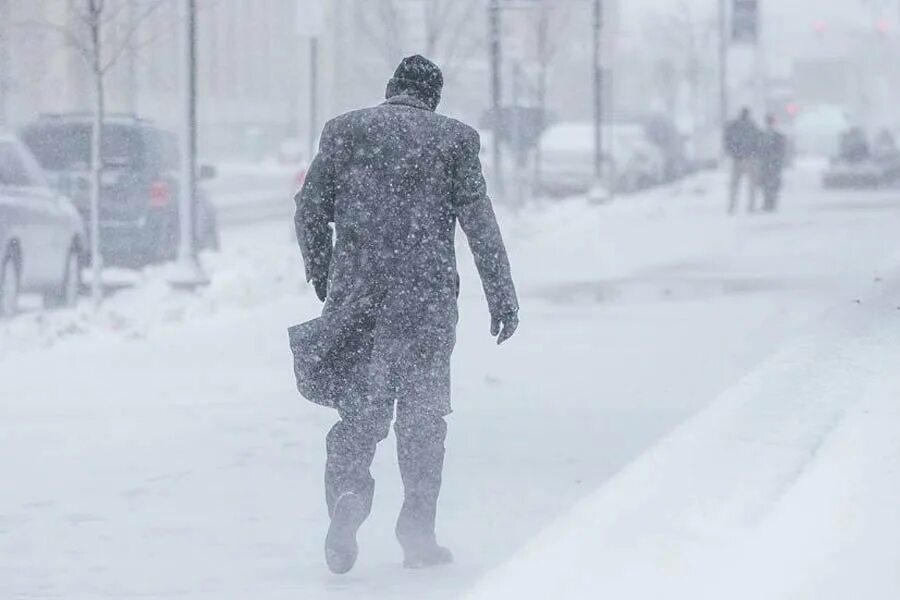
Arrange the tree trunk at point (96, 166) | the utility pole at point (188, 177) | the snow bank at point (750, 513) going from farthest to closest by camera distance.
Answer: the utility pole at point (188, 177) < the tree trunk at point (96, 166) < the snow bank at point (750, 513)

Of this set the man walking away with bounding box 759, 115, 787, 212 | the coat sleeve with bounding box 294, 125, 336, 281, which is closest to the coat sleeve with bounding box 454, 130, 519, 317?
the coat sleeve with bounding box 294, 125, 336, 281

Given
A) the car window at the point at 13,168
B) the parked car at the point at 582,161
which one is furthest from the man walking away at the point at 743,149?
the car window at the point at 13,168

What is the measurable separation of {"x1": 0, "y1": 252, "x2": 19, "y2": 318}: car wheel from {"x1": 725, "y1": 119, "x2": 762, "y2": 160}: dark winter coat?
59.3 feet

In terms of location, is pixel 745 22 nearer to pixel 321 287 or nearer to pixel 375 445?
pixel 321 287

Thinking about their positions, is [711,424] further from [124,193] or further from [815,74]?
[815,74]

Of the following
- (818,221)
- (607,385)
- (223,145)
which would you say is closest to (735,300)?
(607,385)

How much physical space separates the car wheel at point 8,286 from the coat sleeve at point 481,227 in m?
9.41

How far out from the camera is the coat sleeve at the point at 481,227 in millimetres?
6379

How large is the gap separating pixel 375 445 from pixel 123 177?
1279 cm

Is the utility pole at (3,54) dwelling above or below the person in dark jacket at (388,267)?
above

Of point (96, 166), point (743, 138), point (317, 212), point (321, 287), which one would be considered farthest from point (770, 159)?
point (317, 212)

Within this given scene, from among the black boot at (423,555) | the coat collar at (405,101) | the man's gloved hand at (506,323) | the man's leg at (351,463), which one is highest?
the coat collar at (405,101)

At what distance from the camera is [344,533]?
6.50 m

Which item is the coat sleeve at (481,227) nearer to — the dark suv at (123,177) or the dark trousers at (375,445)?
the dark trousers at (375,445)
